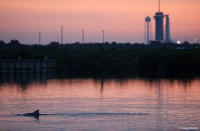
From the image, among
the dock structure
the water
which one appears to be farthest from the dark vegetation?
the water

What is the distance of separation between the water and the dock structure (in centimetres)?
3728

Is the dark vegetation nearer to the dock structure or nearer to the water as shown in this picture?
the dock structure

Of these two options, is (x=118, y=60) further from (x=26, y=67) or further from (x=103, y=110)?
(x=103, y=110)

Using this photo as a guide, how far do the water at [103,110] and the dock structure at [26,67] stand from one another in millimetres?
37282

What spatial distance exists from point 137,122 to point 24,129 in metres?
6.83

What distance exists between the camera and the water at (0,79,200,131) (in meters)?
24.5

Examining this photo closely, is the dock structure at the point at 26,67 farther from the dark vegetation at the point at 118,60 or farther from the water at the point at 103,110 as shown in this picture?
the water at the point at 103,110

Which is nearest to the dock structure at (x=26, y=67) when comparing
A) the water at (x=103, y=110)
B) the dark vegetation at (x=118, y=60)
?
the dark vegetation at (x=118, y=60)

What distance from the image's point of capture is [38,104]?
34.0m

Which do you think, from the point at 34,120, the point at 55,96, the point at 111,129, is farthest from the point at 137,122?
the point at 55,96

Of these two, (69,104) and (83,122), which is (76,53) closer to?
(69,104)

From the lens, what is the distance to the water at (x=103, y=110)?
2455 cm

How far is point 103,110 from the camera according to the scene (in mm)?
30141

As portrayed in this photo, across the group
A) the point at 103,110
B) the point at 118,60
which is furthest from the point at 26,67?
the point at 103,110
